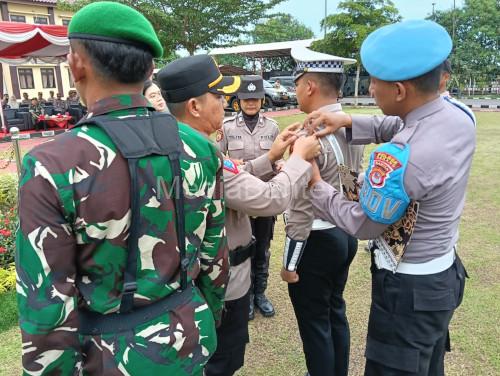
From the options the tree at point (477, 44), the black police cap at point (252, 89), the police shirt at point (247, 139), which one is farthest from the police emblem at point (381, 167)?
the tree at point (477, 44)

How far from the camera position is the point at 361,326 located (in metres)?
3.25

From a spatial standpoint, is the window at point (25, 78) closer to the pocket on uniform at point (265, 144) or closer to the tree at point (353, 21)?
the tree at point (353, 21)

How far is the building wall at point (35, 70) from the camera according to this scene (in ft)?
90.7

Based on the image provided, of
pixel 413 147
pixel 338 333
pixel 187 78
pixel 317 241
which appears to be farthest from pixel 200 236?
pixel 338 333

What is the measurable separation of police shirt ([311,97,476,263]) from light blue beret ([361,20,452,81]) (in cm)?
18

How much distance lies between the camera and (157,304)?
127 centimetres

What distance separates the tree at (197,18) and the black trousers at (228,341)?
13.5 metres

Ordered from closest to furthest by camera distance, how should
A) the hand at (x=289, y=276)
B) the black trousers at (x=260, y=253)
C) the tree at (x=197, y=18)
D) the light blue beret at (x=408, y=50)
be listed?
the light blue beret at (x=408, y=50) < the hand at (x=289, y=276) < the black trousers at (x=260, y=253) < the tree at (x=197, y=18)

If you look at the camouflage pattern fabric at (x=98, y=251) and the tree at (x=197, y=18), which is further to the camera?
the tree at (x=197, y=18)

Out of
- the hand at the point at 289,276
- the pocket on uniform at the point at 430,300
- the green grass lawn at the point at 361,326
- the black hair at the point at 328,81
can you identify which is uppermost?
the black hair at the point at 328,81

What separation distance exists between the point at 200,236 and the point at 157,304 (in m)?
0.27

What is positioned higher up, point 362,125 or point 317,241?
point 362,125

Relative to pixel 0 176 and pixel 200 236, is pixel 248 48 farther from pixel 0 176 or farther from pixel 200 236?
pixel 200 236

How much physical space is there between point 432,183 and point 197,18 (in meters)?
14.8
